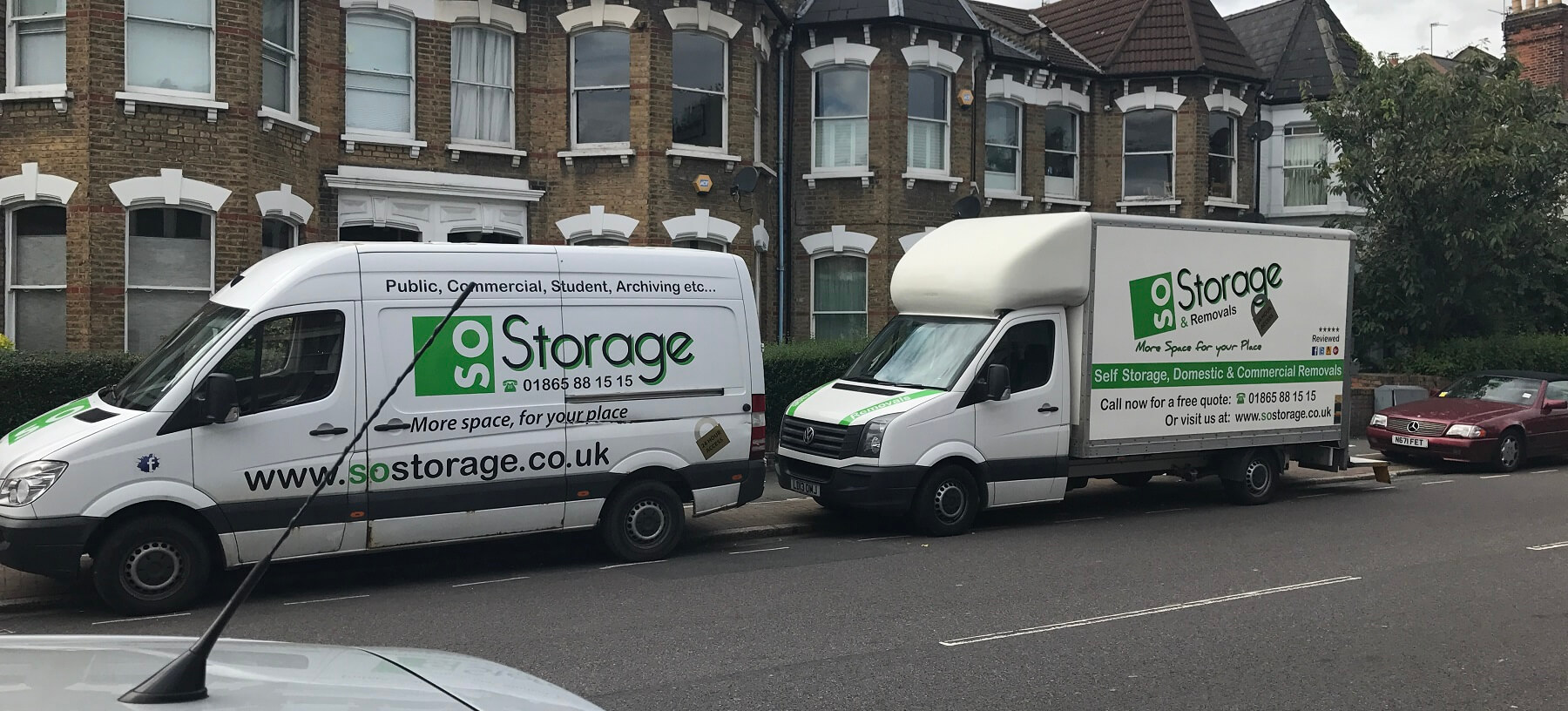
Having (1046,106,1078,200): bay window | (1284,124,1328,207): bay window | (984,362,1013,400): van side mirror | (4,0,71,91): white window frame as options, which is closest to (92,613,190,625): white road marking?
(984,362,1013,400): van side mirror

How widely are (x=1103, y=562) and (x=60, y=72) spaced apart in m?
12.6

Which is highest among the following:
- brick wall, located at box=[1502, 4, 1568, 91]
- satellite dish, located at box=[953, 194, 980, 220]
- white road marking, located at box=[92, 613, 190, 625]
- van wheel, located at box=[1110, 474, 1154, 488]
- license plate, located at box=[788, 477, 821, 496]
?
brick wall, located at box=[1502, 4, 1568, 91]

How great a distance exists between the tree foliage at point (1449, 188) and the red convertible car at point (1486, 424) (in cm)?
410

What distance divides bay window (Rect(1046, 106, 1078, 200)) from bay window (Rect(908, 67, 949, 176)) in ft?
11.7

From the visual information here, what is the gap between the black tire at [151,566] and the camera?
7887mm

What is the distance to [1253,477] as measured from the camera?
1346 centimetres

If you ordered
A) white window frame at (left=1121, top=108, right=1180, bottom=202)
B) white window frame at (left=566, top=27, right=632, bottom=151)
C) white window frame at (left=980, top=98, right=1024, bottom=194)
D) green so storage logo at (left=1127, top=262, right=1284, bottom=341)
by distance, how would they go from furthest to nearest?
white window frame at (left=1121, top=108, right=1180, bottom=202) < white window frame at (left=980, top=98, right=1024, bottom=194) < white window frame at (left=566, top=27, right=632, bottom=151) < green so storage logo at (left=1127, top=262, right=1284, bottom=341)

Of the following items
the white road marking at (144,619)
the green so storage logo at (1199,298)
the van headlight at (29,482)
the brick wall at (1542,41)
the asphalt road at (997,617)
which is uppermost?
the brick wall at (1542,41)

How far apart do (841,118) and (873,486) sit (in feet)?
38.2

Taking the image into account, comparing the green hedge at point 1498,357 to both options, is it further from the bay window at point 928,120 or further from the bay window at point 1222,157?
the bay window at point 928,120

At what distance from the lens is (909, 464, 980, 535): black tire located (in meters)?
11.2

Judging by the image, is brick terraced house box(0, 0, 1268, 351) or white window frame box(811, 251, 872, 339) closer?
brick terraced house box(0, 0, 1268, 351)

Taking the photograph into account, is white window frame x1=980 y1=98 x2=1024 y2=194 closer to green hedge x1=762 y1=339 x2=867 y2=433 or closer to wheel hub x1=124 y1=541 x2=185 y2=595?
green hedge x1=762 y1=339 x2=867 y2=433

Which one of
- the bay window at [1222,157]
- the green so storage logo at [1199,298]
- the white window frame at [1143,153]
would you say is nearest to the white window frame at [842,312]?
the white window frame at [1143,153]
